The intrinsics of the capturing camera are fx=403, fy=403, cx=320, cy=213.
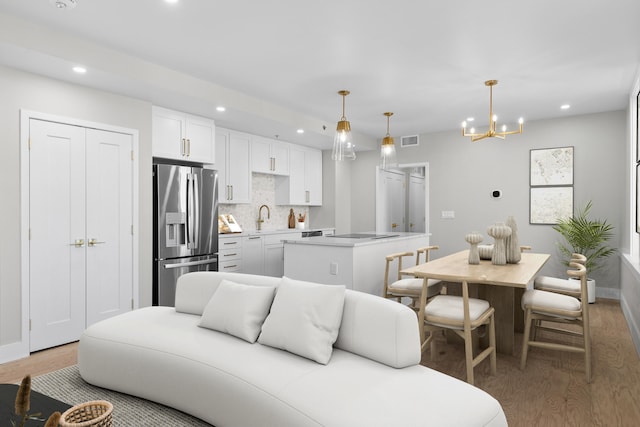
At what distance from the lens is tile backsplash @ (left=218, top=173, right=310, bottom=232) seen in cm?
616

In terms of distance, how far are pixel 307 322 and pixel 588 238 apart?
4844 millimetres

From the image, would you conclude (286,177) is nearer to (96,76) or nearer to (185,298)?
(96,76)

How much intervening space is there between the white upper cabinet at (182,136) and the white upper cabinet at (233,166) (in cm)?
44

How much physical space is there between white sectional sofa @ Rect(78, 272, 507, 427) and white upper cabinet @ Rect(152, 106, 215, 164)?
242cm

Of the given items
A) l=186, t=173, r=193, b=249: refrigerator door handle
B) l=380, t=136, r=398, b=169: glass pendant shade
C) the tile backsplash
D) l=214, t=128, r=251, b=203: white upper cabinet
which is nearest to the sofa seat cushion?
l=186, t=173, r=193, b=249: refrigerator door handle

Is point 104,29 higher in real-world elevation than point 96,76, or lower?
higher

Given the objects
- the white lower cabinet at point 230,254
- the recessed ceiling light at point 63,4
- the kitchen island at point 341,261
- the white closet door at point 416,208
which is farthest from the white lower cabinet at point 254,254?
the white closet door at point 416,208

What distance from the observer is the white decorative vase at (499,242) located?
3396mm

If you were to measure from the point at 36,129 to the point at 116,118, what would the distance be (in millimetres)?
745

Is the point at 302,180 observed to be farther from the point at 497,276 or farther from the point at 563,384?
the point at 563,384

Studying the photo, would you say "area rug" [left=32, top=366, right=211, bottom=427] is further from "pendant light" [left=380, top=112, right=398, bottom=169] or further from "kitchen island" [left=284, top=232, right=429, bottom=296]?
"pendant light" [left=380, top=112, right=398, bottom=169]

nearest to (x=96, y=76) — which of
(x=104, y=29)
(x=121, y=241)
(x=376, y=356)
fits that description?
(x=104, y=29)

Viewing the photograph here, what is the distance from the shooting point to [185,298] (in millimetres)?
2855

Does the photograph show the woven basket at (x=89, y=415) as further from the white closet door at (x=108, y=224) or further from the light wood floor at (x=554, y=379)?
the white closet door at (x=108, y=224)
